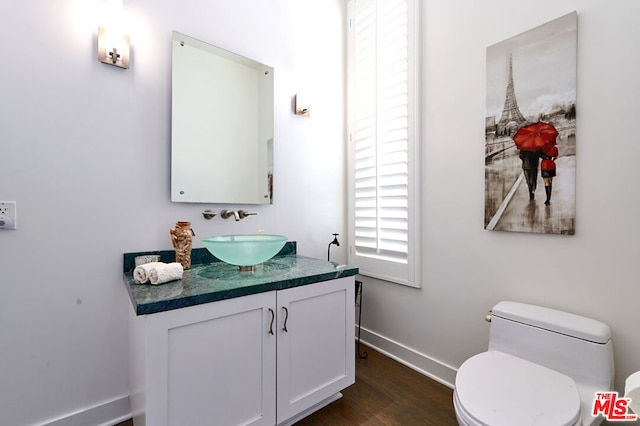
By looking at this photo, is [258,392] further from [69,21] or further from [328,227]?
[69,21]

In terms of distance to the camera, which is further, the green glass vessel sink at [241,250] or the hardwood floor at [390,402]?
the hardwood floor at [390,402]

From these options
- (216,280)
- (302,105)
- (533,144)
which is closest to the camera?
(216,280)

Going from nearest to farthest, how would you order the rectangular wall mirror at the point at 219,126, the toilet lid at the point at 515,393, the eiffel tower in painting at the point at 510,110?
the toilet lid at the point at 515,393, the eiffel tower in painting at the point at 510,110, the rectangular wall mirror at the point at 219,126

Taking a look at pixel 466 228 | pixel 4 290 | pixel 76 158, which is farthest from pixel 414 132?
pixel 4 290

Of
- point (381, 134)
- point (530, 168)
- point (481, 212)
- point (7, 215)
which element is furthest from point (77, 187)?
point (530, 168)

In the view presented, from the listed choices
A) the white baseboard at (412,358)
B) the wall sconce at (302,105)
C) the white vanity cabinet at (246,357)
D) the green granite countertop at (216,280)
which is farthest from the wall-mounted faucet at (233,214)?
the white baseboard at (412,358)

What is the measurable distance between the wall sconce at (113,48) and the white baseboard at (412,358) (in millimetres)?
2307

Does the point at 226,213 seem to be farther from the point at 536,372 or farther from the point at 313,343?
the point at 536,372

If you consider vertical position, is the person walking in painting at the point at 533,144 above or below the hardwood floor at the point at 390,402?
above

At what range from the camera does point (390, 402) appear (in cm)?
166

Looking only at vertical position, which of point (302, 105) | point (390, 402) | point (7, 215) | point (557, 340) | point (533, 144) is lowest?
point (390, 402)

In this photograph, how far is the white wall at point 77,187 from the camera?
1.26m

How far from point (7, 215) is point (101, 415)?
1.02 m

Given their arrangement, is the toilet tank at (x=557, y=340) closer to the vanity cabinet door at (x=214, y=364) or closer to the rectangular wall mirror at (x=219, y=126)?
the vanity cabinet door at (x=214, y=364)
